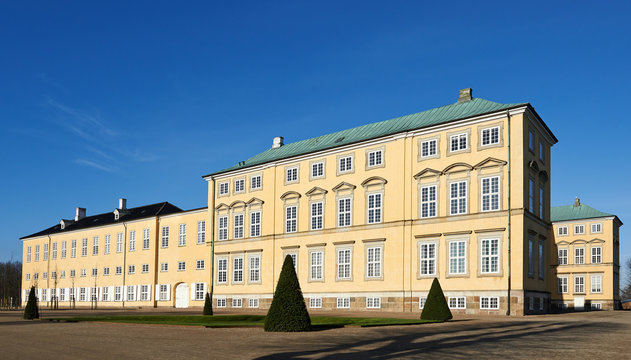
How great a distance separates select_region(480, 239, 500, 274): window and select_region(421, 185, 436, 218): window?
14.6ft

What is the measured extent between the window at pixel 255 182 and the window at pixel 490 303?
2343 centimetres

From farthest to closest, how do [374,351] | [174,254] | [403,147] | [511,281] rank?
1. [174,254]
2. [403,147]
3. [511,281]
4. [374,351]

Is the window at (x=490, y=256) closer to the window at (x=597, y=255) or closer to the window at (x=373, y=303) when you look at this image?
the window at (x=373, y=303)

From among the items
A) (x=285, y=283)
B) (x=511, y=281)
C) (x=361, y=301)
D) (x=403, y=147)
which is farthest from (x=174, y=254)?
(x=285, y=283)

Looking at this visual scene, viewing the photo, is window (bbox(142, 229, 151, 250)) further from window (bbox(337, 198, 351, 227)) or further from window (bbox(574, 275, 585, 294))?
window (bbox(574, 275, 585, 294))

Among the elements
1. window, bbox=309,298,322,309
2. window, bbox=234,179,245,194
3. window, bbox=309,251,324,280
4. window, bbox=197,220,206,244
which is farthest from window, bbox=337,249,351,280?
window, bbox=197,220,206,244

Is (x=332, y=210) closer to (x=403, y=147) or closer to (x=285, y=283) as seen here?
(x=403, y=147)

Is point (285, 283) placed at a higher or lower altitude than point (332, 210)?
lower

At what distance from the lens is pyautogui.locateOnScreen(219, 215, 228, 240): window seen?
56.0 meters

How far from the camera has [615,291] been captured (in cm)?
7050

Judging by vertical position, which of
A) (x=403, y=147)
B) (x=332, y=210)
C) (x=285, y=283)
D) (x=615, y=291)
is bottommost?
(x=615, y=291)

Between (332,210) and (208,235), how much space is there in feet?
51.6

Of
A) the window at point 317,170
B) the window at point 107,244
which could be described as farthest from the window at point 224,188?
the window at point 107,244

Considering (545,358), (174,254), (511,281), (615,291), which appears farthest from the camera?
(615,291)
